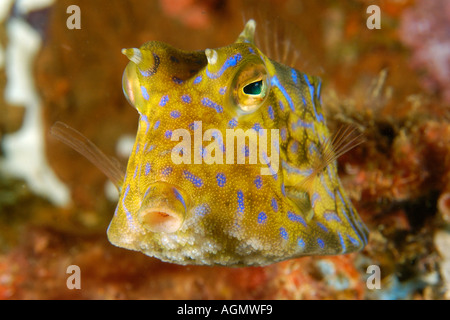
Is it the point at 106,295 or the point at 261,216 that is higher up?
the point at 261,216

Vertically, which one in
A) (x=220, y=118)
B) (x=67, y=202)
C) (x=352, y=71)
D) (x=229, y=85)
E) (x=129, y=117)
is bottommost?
(x=220, y=118)

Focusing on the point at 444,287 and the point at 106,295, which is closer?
the point at 444,287

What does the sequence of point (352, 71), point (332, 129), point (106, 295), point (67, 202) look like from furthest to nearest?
point (352, 71) → point (67, 202) → point (106, 295) → point (332, 129)

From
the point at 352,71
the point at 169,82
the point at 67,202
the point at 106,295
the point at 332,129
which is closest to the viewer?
the point at 169,82

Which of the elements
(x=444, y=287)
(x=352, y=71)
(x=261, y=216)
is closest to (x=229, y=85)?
(x=261, y=216)

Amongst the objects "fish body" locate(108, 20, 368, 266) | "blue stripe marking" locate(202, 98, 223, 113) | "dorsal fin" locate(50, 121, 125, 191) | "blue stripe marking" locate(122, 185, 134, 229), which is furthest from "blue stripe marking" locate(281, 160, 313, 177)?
"dorsal fin" locate(50, 121, 125, 191)

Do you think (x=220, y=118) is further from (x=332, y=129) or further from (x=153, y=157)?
(x=332, y=129)
